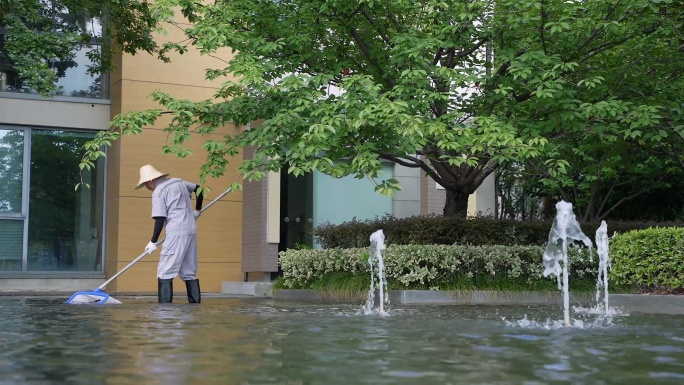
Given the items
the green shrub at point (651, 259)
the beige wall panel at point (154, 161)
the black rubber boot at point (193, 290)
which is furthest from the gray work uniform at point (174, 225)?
the beige wall panel at point (154, 161)

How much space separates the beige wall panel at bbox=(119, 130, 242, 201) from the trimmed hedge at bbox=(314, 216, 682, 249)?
4.61 metres

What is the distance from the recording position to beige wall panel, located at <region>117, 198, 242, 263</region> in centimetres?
1786

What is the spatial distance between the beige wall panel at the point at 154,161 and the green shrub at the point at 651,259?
30.1 ft

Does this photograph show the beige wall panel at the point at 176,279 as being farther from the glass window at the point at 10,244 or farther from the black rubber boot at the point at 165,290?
the black rubber boot at the point at 165,290

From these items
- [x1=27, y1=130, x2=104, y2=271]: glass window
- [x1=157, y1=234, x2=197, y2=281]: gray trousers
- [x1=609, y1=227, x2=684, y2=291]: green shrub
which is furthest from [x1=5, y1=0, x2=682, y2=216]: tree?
[x1=27, y1=130, x2=104, y2=271]: glass window

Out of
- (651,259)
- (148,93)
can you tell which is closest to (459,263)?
(651,259)

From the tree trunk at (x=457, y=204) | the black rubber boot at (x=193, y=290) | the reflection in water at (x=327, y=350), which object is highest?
the tree trunk at (x=457, y=204)

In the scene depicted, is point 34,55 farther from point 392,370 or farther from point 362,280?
point 392,370

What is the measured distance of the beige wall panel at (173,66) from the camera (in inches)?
719

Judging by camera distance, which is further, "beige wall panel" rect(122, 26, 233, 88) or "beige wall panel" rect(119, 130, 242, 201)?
"beige wall panel" rect(122, 26, 233, 88)

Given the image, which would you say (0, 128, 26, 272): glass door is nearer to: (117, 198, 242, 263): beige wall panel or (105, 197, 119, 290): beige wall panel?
(105, 197, 119, 290): beige wall panel

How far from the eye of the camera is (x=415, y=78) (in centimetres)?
1150

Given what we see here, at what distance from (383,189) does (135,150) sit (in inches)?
336

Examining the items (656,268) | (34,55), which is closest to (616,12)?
(656,268)
